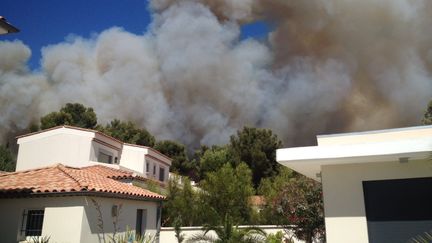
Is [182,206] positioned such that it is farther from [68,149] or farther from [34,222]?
[68,149]

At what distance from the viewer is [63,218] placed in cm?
1425

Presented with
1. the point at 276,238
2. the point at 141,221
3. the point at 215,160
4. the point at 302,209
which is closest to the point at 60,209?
the point at 141,221

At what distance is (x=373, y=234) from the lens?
11672mm

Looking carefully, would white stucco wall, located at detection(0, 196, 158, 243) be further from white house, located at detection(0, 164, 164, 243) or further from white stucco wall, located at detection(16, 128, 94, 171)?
white stucco wall, located at detection(16, 128, 94, 171)

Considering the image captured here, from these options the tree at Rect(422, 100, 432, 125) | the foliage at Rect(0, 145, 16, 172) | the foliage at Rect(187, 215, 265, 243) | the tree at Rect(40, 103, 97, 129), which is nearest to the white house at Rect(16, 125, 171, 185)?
the foliage at Rect(0, 145, 16, 172)

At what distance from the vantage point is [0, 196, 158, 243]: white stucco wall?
45.9ft

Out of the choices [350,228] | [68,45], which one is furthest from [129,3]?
[68,45]

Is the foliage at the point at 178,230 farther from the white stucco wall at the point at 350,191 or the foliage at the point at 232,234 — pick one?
the white stucco wall at the point at 350,191

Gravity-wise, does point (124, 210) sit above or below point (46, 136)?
below

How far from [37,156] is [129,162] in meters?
7.65

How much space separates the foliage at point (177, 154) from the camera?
4972 centimetres

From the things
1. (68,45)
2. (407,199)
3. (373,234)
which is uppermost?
(68,45)

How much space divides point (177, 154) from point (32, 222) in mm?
35940

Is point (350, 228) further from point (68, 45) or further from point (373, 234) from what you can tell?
point (68, 45)
